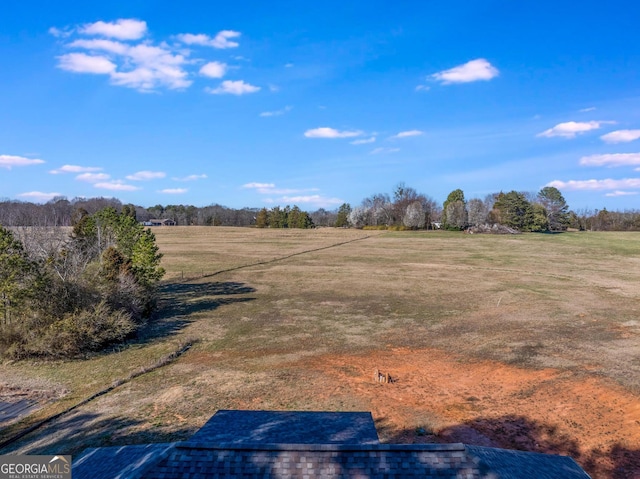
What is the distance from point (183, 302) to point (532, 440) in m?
23.9

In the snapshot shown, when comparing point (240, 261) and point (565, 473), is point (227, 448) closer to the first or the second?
point (565, 473)

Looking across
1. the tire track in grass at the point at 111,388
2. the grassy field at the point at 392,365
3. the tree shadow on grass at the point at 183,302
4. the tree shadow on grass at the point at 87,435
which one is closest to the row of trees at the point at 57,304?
the grassy field at the point at 392,365

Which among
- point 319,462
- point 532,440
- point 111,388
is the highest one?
point 319,462

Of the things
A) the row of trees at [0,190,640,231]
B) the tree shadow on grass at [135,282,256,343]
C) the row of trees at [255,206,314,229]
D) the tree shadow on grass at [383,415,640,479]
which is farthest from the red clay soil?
the row of trees at [255,206,314,229]

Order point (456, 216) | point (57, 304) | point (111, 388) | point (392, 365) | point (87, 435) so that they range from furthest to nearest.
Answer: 1. point (456, 216)
2. point (57, 304)
3. point (392, 365)
4. point (111, 388)
5. point (87, 435)

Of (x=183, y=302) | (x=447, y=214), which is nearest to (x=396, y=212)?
(x=447, y=214)

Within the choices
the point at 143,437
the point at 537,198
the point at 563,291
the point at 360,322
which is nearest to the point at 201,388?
the point at 143,437

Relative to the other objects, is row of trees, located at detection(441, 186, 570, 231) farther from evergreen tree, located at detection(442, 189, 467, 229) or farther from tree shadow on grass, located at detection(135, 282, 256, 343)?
tree shadow on grass, located at detection(135, 282, 256, 343)

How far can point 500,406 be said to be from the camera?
516 inches

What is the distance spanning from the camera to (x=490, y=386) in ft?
48.2

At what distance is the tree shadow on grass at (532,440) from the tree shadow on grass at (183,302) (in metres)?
15.3

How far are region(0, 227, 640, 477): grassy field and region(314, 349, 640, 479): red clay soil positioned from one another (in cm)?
6

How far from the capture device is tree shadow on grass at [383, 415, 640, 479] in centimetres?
991

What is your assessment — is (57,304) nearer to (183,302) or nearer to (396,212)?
(183,302)
